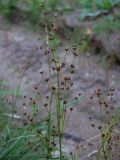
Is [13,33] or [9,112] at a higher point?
[13,33]

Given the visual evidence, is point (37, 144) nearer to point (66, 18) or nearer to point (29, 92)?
point (29, 92)

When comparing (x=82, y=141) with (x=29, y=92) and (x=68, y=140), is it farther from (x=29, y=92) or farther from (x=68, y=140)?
(x=29, y=92)

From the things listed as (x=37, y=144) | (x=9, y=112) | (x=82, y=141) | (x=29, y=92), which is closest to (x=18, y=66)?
(x=29, y=92)

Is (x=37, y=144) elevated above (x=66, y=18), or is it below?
below

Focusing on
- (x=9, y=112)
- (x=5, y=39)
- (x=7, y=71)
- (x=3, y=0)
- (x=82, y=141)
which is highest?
(x=3, y=0)

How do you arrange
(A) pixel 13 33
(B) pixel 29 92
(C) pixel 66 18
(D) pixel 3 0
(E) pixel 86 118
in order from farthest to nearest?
(D) pixel 3 0 < (A) pixel 13 33 < (C) pixel 66 18 < (B) pixel 29 92 < (E) pixel 86 118

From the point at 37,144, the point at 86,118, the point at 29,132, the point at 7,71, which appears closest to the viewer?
the point at 29,132

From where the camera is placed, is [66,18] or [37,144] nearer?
[37,144]

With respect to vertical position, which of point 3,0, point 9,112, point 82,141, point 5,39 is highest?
point 3,0

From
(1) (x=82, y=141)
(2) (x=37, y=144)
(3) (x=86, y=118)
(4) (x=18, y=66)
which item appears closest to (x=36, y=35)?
(4) (x=18, y=66)
